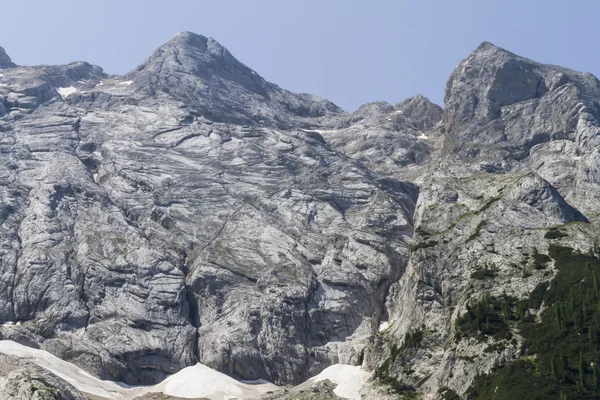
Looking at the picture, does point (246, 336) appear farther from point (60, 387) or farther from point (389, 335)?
point (60, 387)

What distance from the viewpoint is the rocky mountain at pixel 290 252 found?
330 ft

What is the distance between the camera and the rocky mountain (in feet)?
330

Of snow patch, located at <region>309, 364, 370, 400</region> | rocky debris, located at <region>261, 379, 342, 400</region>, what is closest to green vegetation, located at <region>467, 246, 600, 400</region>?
snow patch, located at <region>309, 364, 370, 400</region>

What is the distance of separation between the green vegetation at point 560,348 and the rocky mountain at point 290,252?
421 mm

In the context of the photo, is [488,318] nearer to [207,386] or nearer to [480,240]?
[480,240]

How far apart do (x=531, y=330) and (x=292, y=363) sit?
4595 cm

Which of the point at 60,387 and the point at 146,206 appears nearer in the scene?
the point at 60,387

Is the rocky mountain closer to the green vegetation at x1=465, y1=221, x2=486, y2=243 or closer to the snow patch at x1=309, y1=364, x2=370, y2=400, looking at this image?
the green vegetation at x1=465, y1=221, x2=486, y2=243

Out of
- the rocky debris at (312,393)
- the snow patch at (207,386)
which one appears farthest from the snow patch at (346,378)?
the snow patch at (207,386)

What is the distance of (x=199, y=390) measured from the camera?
113188mm

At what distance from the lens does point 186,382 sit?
4552 inches

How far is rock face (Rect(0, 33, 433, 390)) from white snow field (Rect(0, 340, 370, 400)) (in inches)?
100.0

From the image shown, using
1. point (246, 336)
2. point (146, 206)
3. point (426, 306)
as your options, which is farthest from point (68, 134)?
point (426, 306)

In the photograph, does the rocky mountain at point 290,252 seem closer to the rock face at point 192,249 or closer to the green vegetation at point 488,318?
the green vegetation at point 488,318
